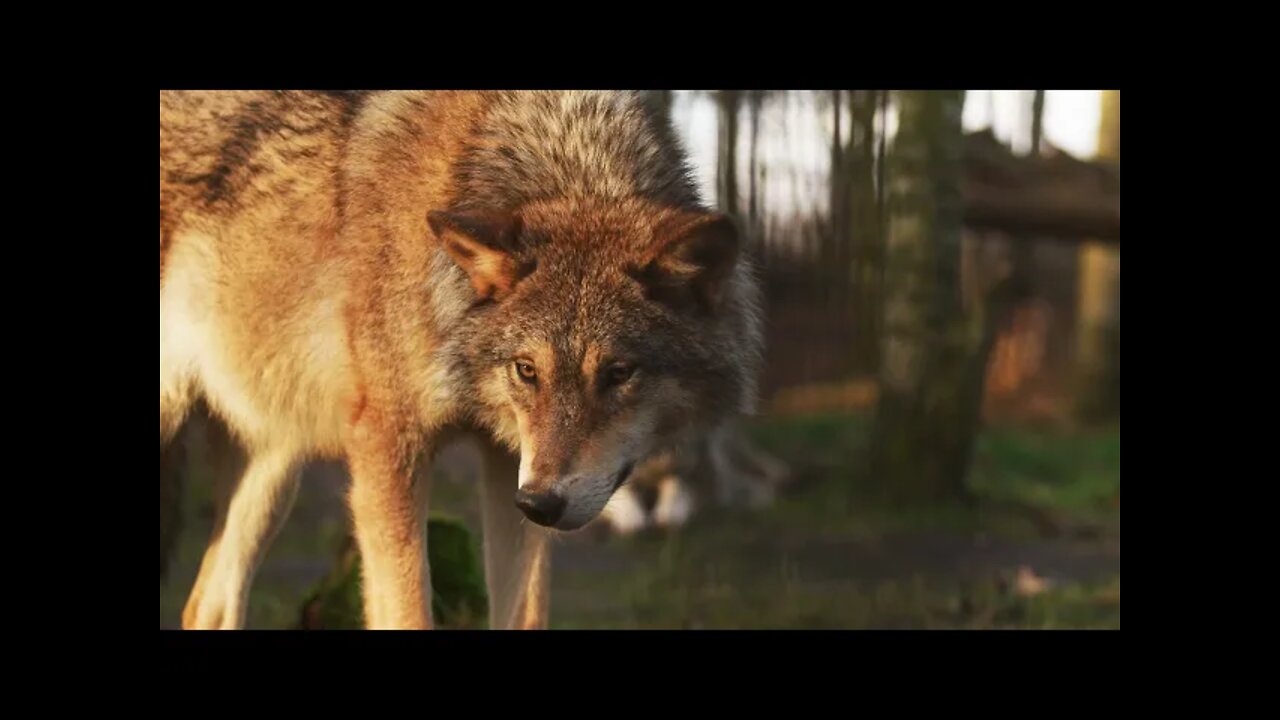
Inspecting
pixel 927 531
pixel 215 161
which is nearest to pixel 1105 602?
pixel 927 531

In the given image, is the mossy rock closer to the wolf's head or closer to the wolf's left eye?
the wolf's head

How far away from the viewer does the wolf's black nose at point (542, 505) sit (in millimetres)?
3787

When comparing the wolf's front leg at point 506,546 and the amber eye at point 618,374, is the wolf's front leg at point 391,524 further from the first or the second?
the amber eye at point 618,374

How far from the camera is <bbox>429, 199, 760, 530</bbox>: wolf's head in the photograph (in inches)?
155

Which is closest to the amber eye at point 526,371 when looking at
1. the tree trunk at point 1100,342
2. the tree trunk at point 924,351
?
the tree trunk at point 924,351

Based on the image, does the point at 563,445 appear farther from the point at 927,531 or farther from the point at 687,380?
the point at 927,531

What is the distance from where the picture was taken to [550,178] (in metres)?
4.58

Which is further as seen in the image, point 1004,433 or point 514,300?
point 1004,433

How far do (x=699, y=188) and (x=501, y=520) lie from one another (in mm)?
1478

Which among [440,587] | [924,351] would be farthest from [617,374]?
[924,351]

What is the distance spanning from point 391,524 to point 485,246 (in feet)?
3.54

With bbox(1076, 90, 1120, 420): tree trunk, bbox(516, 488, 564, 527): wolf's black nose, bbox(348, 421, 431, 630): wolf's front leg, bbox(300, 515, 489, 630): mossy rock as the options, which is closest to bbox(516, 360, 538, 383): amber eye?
bbox(516, 488, 564, 527): wolf's black nose

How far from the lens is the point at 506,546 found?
4.91 meters

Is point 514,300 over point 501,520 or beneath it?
over
